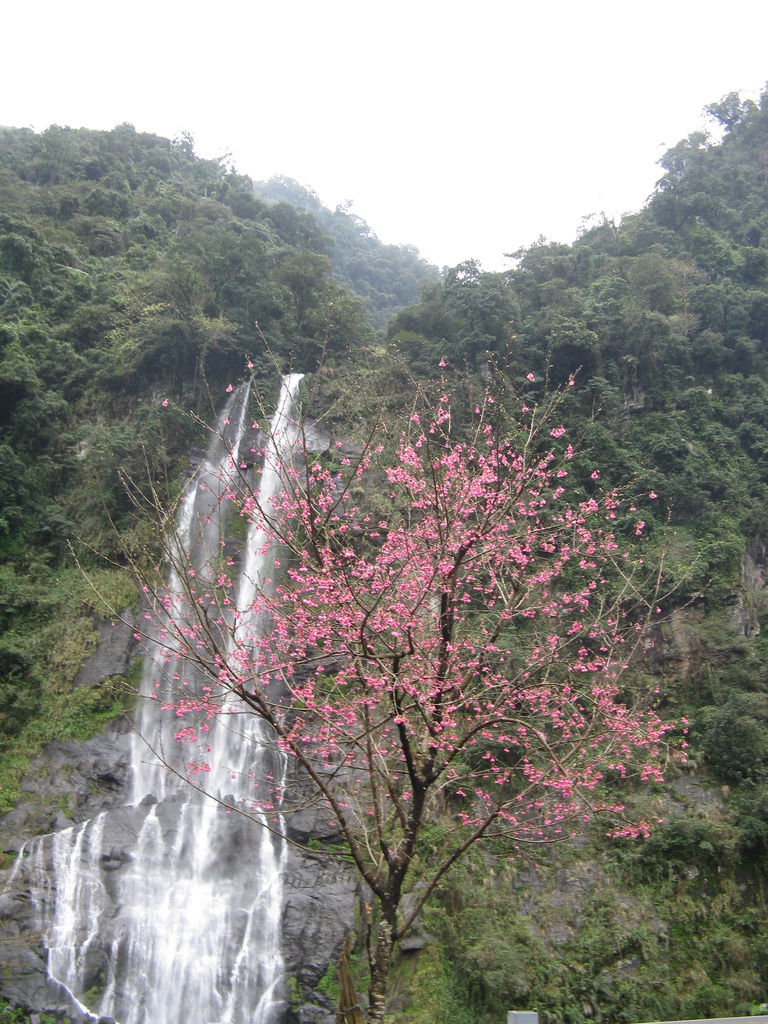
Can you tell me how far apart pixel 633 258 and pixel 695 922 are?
19.9 m

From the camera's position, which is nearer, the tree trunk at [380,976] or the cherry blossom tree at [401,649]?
the tree trunk at [380,976]

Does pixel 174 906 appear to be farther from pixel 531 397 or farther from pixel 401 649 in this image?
pixel 531 397

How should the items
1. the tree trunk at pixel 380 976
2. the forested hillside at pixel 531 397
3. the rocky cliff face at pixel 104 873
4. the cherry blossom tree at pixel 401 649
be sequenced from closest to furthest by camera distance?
the tree trunk at pixel 380 976 → the cherry blossom tree at pixel 401 649 → the rocky cliff face at pixel 104 873 → the forested hillside at pixel 531 397

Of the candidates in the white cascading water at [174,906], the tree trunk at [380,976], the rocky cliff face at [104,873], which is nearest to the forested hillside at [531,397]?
the rocky cliff face at [104,873]

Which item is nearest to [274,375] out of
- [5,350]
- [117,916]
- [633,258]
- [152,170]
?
[5,350]

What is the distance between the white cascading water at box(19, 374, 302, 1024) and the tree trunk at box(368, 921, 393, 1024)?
15.5ft

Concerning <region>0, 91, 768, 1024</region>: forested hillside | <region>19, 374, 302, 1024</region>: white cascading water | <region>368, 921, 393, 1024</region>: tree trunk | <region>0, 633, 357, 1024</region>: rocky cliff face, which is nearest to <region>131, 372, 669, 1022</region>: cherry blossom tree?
<region>368, 921, 393, 1024</region>: tree trunk

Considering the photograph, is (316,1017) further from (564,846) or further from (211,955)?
(564,846)

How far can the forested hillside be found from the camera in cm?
1046

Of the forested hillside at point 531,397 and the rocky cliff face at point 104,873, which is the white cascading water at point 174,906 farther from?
the forested hillside at point 531,397

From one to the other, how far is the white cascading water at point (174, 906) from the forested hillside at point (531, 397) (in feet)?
6.82

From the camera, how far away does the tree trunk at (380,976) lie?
449 cm

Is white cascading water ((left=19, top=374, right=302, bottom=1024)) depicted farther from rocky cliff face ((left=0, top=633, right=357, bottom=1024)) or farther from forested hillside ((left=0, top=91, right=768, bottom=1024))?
forested hillside ((left=0, top=91, right=768, bottom=1024))

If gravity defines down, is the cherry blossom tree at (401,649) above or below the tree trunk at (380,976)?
above
